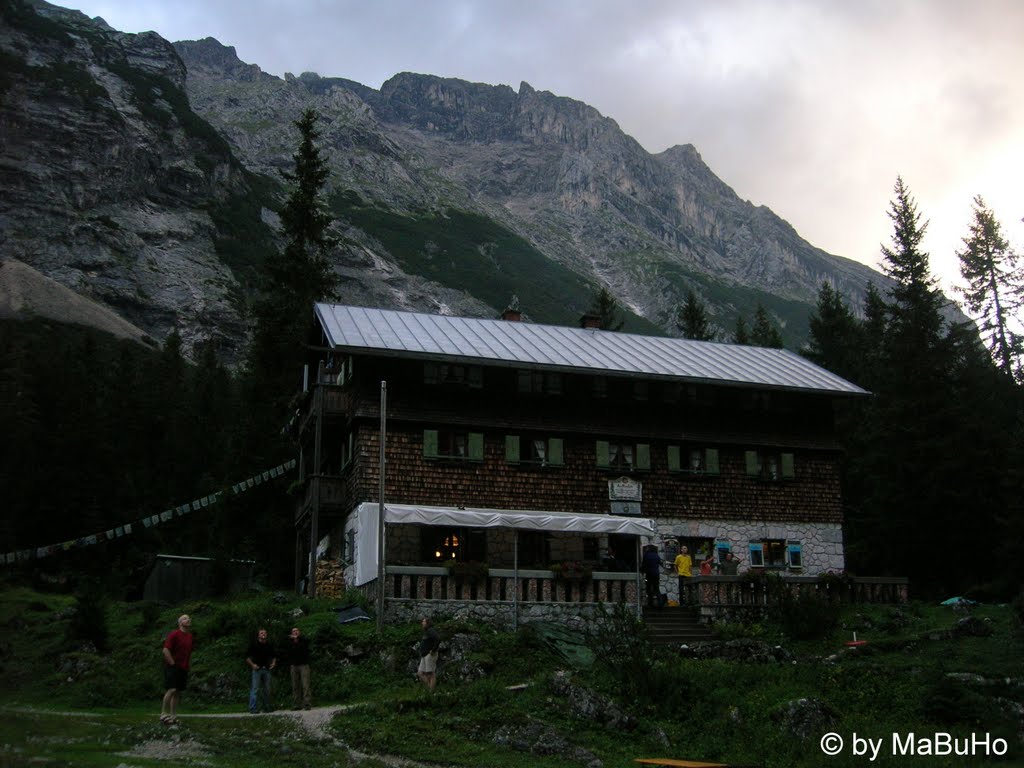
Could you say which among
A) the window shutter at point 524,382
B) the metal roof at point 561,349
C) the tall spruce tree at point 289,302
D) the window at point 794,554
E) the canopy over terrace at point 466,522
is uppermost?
the tall spruce tree at point 289,302

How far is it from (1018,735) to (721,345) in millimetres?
27493

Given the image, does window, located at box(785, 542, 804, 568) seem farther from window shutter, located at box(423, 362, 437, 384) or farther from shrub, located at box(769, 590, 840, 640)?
window shutter, located at box(423, 362, 437, 384)

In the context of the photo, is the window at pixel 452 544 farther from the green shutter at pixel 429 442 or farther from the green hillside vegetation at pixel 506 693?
the green hillside vegetation at pixel 506 693

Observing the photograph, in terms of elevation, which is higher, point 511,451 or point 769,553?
point 511,451

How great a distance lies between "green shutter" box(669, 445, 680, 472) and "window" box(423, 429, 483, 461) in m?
7.38

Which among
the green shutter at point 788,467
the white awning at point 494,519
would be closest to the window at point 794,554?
the green shutter at point 788,467

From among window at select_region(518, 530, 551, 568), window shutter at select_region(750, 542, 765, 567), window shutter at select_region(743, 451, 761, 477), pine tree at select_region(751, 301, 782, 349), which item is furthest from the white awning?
pine tree at select_region(751, 301, 782, 349)

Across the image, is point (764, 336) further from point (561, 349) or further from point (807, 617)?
point (807, 617)

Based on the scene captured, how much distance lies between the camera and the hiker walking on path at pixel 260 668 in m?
19.9

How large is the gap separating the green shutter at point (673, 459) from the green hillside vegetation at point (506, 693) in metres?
8.95

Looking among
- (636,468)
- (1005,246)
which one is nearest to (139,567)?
(636,468)

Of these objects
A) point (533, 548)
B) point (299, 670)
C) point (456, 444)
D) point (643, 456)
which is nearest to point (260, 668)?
point (299, 670)

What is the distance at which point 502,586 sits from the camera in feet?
89.5

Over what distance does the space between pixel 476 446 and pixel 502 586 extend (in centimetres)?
770
